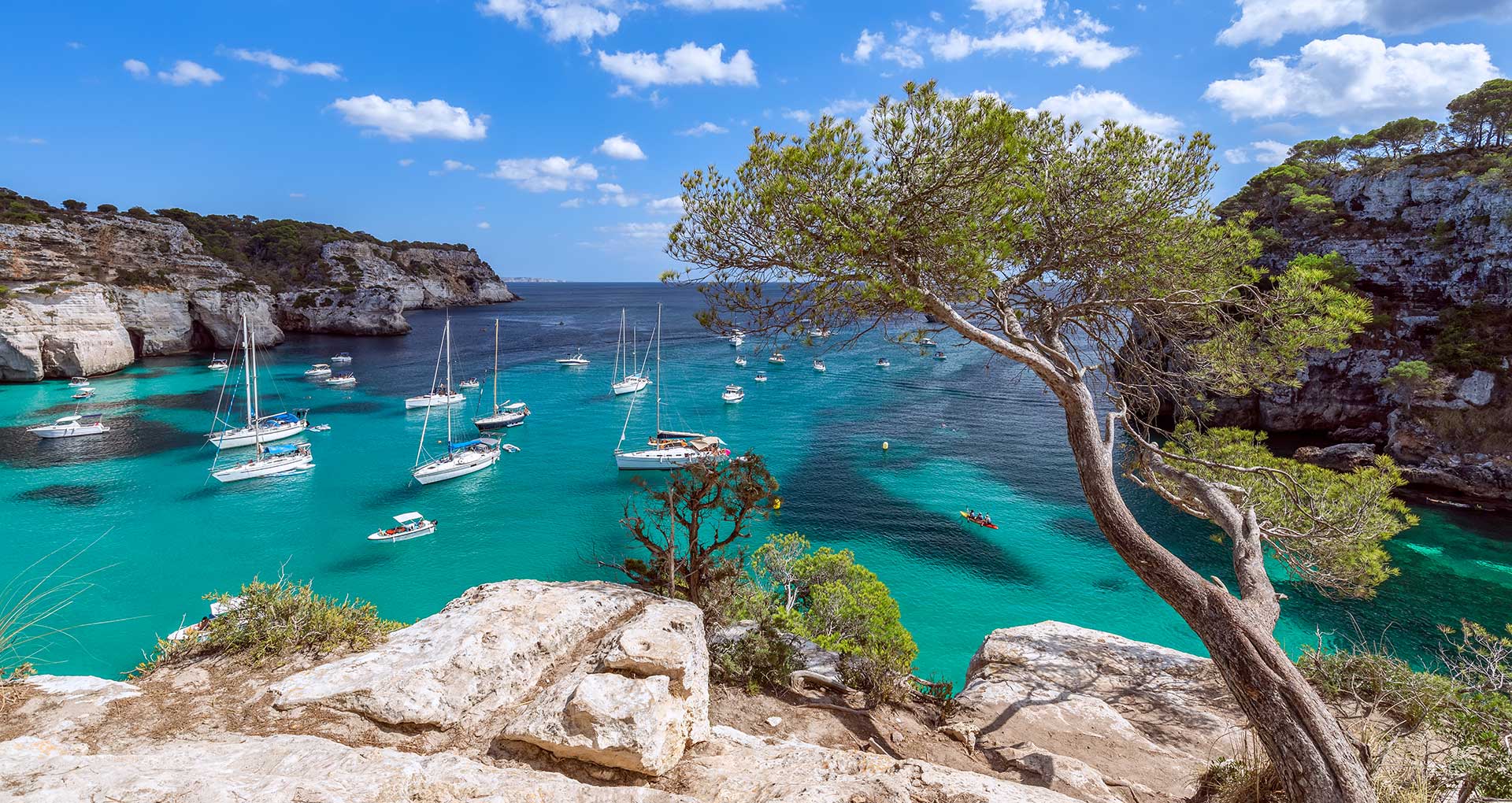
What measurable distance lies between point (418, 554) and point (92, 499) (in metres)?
17.6

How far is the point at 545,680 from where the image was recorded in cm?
609

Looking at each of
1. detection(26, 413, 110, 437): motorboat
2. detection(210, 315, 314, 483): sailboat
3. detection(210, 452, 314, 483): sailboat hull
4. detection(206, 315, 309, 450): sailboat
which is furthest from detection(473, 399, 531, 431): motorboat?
detection(26, 413, 110, 437): motorboat

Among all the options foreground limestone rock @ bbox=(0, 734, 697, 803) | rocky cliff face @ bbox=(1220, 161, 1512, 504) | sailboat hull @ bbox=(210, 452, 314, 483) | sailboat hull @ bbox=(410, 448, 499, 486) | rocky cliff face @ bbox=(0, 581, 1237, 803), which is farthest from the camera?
sailboat hull @ bbox=(410, 448, 499, 486)

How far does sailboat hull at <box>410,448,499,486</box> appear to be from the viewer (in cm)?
3133

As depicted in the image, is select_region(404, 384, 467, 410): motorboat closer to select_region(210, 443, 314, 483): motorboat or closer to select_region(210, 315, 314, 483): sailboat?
select_region(210, 315, 314, 483): sailboat

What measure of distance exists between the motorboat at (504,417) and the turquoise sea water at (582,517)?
1308 mm

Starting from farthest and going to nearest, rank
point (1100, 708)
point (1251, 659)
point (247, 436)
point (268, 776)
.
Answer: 1. point (247, 436)
2. point (1100, 708)
3. point (1251, 659)
4. point (268, 776)

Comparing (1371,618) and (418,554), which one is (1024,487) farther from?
(418,554)

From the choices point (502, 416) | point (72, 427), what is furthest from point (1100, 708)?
point (72, 427)

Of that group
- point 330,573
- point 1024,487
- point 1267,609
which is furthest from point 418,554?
point 1024,487

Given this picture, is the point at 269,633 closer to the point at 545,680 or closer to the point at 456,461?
the point at 545,680

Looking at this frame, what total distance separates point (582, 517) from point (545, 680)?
905 inches

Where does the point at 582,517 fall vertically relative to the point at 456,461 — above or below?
below

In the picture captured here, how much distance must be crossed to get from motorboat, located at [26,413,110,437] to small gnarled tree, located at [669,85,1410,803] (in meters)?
48.5
